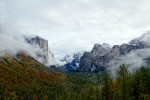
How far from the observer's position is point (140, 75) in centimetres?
4159

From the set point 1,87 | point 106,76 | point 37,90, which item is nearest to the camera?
point 106,76

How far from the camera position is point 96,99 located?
57000 mm

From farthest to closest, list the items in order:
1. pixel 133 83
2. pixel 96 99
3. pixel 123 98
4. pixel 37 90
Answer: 1. pixel 37 90
2. pixel 96 99
3. pixel 133 83
4. pixel 123 98

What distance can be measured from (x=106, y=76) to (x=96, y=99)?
23667mm

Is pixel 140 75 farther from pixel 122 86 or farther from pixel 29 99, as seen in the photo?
pixel 29 99

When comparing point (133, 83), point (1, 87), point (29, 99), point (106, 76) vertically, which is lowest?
point (29, 99)

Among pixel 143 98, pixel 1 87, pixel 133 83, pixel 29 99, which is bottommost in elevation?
pixel 29 99


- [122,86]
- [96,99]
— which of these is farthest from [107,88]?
[96,99]

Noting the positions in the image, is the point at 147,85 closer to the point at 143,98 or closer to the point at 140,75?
the point at 140,75

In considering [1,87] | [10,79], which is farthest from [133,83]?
[10,79]

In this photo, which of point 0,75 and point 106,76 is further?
point 0,75

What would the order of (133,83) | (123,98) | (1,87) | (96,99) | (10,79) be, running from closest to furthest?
(123,98), (133,83), (96,99), (1,87), (10,79)

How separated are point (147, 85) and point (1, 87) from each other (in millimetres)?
140703

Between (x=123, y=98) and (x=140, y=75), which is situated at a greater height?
(x=140, y=75)
